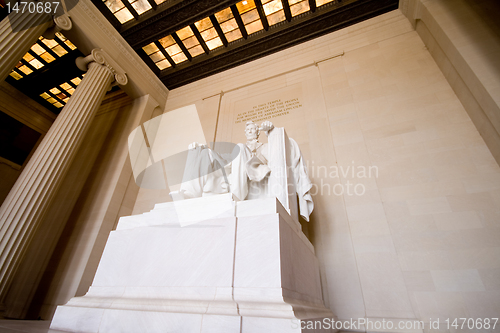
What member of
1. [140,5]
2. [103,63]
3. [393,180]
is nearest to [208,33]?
[140,5]

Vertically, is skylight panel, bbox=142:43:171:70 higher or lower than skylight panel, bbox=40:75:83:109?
higher

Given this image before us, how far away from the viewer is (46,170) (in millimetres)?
4609

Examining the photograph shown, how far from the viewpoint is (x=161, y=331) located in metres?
1.66

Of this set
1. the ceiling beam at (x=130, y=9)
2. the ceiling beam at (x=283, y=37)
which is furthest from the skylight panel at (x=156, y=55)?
the ceiling beam at (x=130, y=9)

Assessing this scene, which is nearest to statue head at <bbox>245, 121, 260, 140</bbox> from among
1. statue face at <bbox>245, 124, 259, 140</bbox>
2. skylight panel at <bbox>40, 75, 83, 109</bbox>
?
statue face at <bbox>245, 124, 259, 140</bbox>

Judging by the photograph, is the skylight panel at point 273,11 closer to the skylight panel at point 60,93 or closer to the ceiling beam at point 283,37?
the ceiling beam at point 283,37

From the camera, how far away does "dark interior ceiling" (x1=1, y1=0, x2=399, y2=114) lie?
624 cm

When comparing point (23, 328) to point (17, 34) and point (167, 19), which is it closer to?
point (17, 34)

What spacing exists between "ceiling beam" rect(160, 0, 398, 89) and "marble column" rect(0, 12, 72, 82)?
3.48 meters

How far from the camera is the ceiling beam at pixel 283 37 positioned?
6.18 metres

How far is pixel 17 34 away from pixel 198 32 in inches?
154

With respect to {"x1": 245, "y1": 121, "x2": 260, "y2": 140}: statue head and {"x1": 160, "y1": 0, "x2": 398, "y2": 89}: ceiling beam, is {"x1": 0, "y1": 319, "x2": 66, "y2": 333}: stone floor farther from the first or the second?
{"x1": 160, "y1": 0, "x2": 398, "y2": 89}: ceiling beam

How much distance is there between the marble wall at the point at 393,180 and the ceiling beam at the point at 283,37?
0.34 meters

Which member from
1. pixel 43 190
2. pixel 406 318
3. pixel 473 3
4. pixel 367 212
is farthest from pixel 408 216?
pixel 43 190
